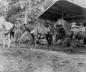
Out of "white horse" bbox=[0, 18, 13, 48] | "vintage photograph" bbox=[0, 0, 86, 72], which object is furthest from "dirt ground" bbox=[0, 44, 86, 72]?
"white horse" bbox=[0, 18, 13, 48]

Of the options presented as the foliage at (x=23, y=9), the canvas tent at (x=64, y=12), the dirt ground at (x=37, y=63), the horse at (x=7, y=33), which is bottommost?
the dirt ground at (x=37, y=63)

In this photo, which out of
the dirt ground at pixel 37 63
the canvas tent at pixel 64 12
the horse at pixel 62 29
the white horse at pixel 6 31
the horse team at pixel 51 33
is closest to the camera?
the dirt ground at pixel 37 63

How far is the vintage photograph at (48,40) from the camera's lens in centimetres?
875

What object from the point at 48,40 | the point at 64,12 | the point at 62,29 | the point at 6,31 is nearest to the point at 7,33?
the point at 6,31

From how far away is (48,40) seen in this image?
1313cm

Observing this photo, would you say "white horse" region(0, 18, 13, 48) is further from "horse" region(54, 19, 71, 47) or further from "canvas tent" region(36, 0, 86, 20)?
"horse" region(54, 19, 71, 47)

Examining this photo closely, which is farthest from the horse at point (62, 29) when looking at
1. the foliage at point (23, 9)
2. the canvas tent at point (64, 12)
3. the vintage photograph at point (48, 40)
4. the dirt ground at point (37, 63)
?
the foliage at point (23, 9)

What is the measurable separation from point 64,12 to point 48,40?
2.33 meters

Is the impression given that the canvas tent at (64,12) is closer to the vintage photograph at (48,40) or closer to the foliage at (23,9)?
the vintage photograph at (48,40)

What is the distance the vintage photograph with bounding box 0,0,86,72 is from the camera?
8.75 m

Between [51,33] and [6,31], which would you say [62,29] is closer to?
[51,33]

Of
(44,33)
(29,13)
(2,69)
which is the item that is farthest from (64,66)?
(29,13)

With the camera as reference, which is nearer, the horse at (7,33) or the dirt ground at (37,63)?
the dirt ground at (37,63)

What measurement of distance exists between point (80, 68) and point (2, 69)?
11.2 feet
